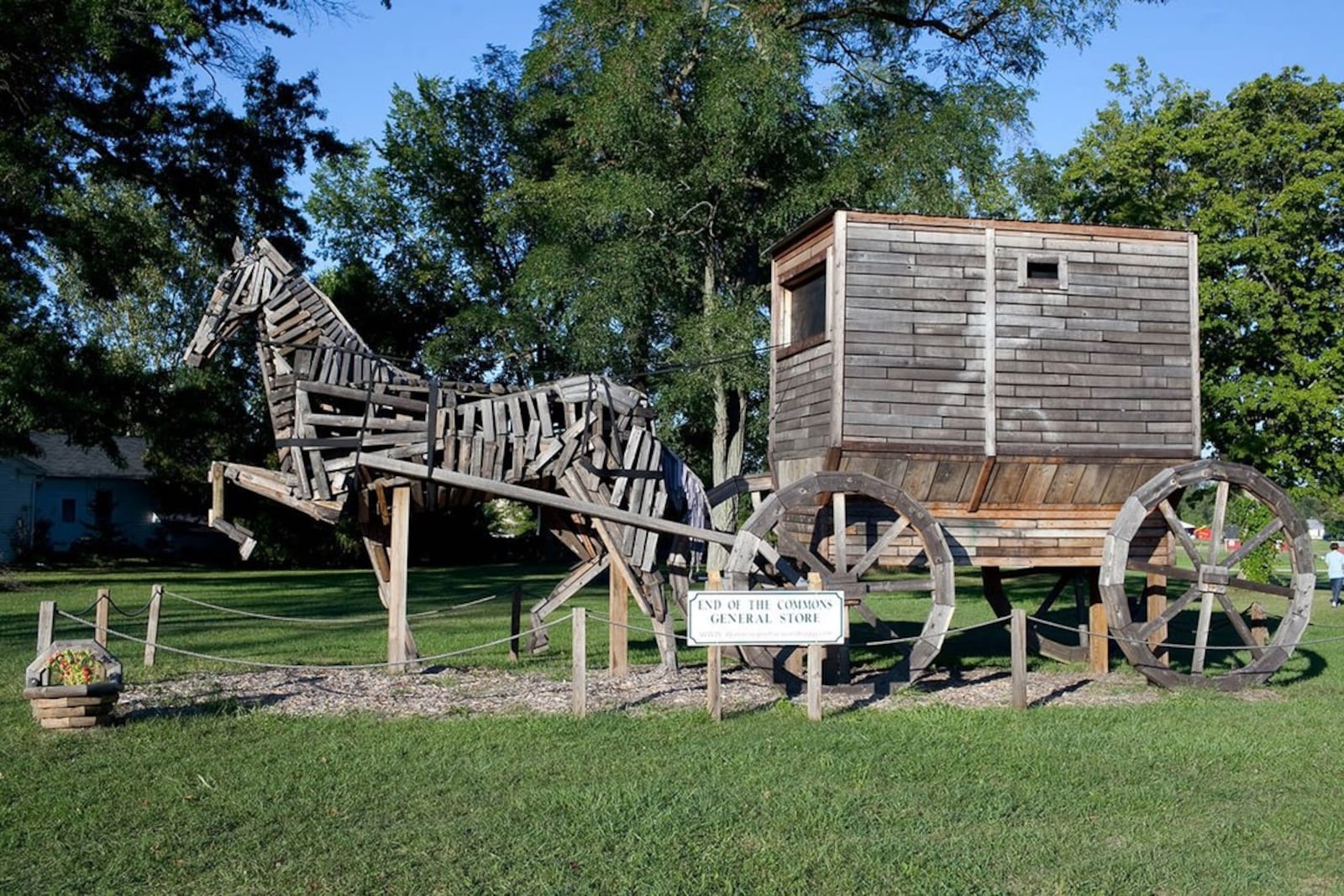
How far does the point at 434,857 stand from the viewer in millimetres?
7145

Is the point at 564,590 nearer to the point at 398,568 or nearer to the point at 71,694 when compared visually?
the point at 398,568

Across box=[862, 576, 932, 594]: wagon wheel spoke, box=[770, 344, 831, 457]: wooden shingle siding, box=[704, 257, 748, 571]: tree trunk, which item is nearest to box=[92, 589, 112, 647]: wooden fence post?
box=[770, 344, 831, 457]: wooden shingle siding

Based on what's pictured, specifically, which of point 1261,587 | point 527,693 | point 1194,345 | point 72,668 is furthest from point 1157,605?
point 72,668

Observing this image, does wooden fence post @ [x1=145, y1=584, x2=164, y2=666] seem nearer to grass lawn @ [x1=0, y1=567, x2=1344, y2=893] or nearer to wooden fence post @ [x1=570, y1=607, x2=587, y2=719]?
grass lawn @ [x1=0, y1=567, x2=1344, y2=893]

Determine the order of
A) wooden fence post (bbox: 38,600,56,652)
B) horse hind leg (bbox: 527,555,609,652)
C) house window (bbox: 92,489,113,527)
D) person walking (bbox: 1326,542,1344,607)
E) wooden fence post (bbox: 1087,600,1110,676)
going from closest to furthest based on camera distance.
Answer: wooden fence post (bbox: 38,600,56,652), horse hind leg (bbox: 527,555,609,652), wooden fence post (bbox: 1087,600,1110,676), person walking (bbox: 1326,542,1344,607), house window (bbox: 92,489,113,527)

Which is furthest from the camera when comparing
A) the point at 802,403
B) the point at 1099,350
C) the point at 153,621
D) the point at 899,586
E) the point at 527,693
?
the point at 153,621

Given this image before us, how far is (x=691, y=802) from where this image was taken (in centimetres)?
843

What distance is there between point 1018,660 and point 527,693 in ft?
16.9

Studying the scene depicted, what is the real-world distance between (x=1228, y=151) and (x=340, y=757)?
28.8 meters

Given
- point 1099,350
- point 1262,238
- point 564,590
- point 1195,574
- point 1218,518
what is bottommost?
point 564,590

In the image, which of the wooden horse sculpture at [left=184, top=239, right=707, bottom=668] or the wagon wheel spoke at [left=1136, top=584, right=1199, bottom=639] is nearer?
the wooden horse sculpture at [left=184, top=239, right=707, bottom=668]

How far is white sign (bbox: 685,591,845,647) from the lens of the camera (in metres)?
11.4

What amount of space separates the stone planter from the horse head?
13.3 ft

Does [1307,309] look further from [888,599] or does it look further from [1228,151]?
[888,599]
